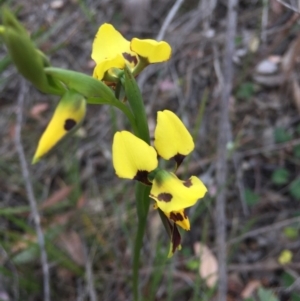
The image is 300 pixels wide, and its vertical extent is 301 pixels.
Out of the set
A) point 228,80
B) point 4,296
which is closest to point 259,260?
point 228,80

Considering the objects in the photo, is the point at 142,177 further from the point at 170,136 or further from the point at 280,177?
the point at 280,177

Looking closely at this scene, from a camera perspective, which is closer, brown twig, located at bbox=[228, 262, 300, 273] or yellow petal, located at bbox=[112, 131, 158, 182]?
yellow petal, located at bbox=[112, 131, 158, 182]

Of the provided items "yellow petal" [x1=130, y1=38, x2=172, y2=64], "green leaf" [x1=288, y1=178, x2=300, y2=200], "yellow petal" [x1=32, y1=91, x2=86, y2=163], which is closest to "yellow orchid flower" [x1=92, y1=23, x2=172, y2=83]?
"yellow petal" [x1=130, y1=38, x2=172, y2=64]

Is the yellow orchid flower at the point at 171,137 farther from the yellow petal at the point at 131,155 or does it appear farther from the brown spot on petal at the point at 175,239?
the brown spot on petal at the point at 175,239

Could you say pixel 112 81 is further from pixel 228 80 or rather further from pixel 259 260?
pixel 259 260

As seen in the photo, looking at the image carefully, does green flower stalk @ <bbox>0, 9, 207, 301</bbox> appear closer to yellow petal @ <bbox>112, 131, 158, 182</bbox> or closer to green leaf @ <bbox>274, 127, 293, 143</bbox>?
yellow petal @ <bbox>112, 131, 158, 182</bbox>
